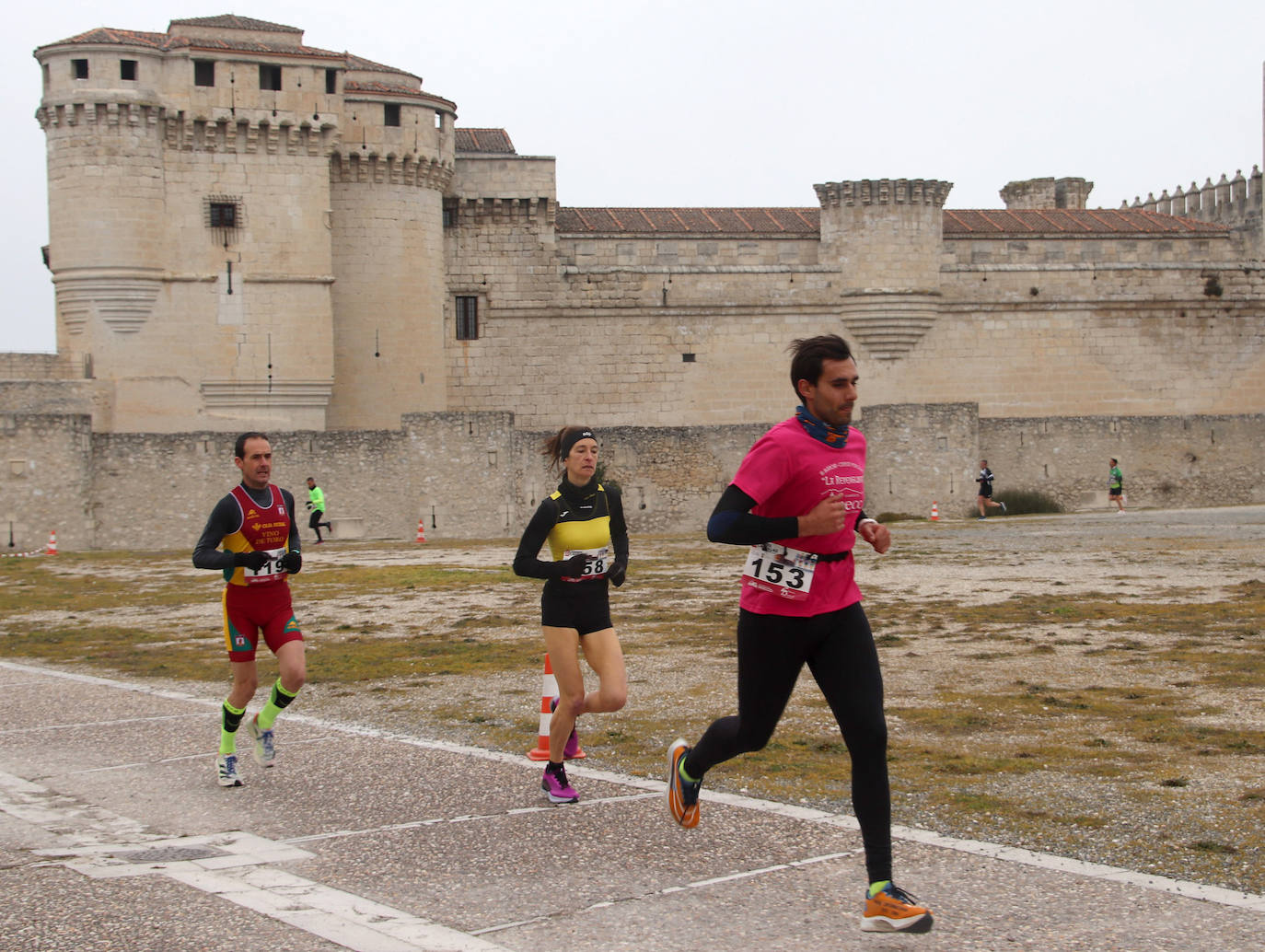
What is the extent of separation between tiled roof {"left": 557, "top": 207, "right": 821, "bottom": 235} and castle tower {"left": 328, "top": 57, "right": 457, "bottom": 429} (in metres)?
4.16

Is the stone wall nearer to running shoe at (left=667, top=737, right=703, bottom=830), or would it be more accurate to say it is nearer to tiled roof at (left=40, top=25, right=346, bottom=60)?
tiled roof at (left=40, top=25, right=346, bottom=60)

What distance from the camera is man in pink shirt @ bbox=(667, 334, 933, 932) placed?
4531 millimetres

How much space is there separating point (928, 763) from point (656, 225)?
3123 centimetres

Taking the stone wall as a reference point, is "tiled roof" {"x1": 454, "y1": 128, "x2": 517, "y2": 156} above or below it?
above

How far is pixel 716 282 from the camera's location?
3603 centimetres

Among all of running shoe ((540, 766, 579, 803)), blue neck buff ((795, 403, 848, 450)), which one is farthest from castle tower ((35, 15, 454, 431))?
blue neck buff ((795, 403, 848, 450))

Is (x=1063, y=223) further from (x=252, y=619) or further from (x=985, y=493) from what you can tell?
(x=252, y=619)

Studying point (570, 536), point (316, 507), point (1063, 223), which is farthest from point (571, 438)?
point (1063, 223)

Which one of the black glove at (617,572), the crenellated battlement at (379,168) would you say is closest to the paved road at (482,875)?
the black glove at (617,572)

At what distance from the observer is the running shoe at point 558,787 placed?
590cm

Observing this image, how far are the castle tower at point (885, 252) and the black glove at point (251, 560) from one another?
30632 millimetres

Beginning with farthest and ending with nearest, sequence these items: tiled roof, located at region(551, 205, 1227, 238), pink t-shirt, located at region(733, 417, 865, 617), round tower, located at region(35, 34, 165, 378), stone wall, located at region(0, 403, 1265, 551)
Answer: tiled roof, located at region(551, 205, 1227, 238)
round tower, located at region(35, 34, 165, 378)
stone wall, located at region(0, 403, 1265, 551)
pink t-shirt, located at region(733, 417, 865, 617)

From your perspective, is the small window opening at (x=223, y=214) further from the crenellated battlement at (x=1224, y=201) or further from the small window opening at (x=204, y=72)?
the crenellated battlement at (x=1224, y=201)

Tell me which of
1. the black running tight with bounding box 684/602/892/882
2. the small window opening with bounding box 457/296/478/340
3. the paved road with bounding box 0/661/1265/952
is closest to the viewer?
the paved road with bounding box 0/661/1265/952
